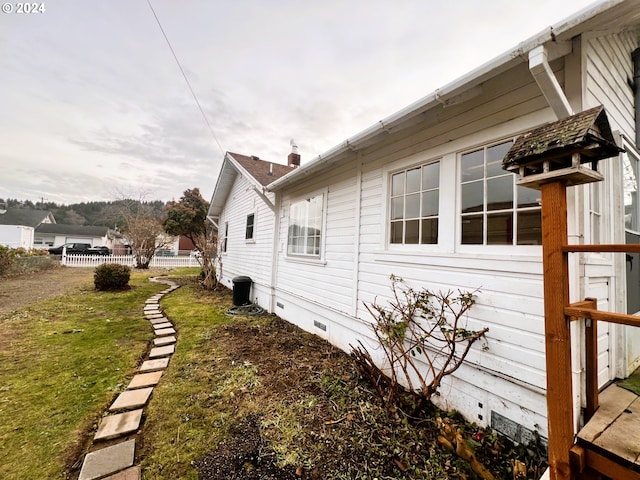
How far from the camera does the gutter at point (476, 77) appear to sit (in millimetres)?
1654

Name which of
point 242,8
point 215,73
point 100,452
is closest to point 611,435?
point 100,452

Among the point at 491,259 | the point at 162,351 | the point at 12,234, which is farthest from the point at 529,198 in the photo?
the point at 12,234

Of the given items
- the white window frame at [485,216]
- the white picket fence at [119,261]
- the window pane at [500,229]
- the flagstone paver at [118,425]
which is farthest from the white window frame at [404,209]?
the white picket fence at [119,261]

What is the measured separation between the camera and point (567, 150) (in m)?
1.38

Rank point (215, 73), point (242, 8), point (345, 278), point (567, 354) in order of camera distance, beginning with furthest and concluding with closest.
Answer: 1. point (215, 73)
2. point (242, 8)
3. point (345, 278)
4. point (567, 354)

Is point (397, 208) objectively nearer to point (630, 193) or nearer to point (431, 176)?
point (431, 176)

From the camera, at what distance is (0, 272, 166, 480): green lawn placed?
6.94 ft

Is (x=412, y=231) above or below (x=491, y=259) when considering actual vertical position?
above

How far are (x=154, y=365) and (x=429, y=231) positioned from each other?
4.39 m

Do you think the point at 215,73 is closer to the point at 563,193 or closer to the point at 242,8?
the point at 242,8

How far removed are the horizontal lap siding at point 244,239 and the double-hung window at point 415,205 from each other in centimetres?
427

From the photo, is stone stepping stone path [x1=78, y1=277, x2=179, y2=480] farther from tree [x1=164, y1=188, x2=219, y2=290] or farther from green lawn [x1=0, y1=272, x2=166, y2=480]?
tree [x1=164, y1=188, x2=219, y2=290]

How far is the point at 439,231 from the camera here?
2869 millimetres

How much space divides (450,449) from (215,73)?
948 centimetres
